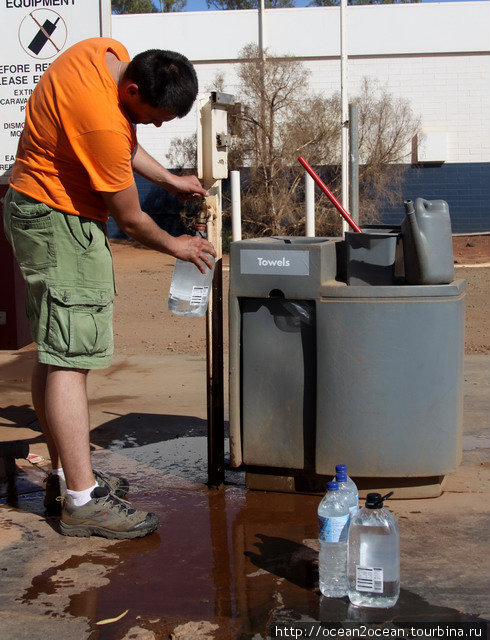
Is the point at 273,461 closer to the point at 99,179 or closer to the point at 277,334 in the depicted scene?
the point at 277,334

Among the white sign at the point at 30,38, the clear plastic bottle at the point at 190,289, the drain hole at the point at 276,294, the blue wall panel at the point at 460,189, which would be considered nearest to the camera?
the drain hole at the point at 276,294

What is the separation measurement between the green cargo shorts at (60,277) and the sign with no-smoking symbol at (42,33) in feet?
6.72

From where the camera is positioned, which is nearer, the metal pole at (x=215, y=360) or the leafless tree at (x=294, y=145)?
the metal pole at (x=215, y=360)

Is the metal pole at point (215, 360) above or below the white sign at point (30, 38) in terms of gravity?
below

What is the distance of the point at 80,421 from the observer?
11.4 ft

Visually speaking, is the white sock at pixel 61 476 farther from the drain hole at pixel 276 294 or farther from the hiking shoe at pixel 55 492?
the drain hole at pixel 276 294

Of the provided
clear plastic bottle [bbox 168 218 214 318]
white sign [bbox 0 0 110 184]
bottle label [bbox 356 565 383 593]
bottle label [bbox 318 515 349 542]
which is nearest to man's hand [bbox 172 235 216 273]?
clear plastic bottle [bbox 168 218 214 318]

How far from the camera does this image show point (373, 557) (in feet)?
Result: 9.91

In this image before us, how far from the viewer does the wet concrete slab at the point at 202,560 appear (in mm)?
2828

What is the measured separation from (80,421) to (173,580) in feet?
2.63

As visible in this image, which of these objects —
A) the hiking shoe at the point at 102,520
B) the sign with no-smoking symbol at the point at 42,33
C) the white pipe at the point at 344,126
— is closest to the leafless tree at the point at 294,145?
the white pipe at the point at 344,126

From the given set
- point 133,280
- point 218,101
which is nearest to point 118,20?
point 133,280

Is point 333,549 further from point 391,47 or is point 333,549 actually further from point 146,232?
point 391,47

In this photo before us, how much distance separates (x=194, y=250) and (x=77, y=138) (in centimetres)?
72
